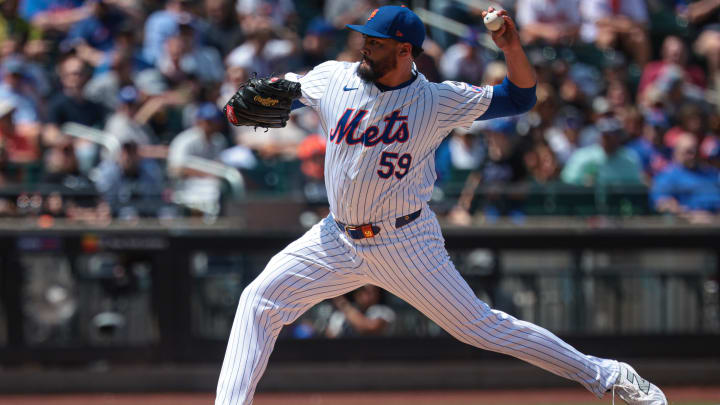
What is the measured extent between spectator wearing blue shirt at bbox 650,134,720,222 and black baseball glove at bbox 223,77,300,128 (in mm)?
4301

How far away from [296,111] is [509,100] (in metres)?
4.95

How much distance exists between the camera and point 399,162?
13.3 ft

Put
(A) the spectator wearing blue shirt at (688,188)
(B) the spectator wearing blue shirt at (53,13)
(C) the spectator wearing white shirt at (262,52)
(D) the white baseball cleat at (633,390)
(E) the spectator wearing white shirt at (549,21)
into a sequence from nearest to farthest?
(D) the white baseball cleat at (633,390) → (A) the spectator wearing blue shirt at (688,188) → (C) the spectator wearing white shirt at (262,52) → (B) the spectator wearing blue shirt at (53,13) → (E) the spectator wearing white shirt at (549,21)

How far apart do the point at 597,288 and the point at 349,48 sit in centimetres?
359

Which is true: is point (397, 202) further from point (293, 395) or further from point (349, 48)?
point (349, 48)

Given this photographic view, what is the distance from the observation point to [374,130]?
400 centimetres

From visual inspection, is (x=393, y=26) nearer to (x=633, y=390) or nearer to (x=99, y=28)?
(x=633, y=390)

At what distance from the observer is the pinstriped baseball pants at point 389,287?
4.07 meters

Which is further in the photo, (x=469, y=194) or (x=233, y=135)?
(x=233, y=135)

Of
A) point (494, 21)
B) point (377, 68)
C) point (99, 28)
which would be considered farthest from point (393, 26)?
point (99, 28)

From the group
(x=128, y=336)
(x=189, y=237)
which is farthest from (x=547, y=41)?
(x=128, y=336)

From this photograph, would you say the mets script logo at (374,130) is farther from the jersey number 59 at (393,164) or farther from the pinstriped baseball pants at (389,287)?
the pinstriped baseball pants at (389,287)

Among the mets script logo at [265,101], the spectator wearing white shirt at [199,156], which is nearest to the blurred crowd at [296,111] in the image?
the spectator wearing white shirt at [199,156]

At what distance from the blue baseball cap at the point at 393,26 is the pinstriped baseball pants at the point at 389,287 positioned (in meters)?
0.76
